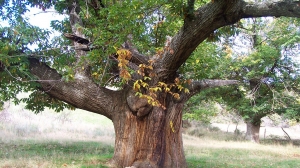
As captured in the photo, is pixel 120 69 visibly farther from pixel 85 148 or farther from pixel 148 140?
pixel 85 148

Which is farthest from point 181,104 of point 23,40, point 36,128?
point 36,128

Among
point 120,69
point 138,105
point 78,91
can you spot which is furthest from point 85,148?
point 120,69

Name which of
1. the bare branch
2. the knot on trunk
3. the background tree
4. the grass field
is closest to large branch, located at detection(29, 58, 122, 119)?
the knot on trunk

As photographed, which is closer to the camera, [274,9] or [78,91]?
[274,9]

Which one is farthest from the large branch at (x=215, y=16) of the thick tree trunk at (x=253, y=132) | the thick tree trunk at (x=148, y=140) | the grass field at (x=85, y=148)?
the thick tree trunk at (x=253, y=132)

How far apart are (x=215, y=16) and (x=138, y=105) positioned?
9.96 ft

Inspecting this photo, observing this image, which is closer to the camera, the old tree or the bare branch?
the bare branch

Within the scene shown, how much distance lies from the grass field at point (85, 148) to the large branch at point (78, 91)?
1616mm

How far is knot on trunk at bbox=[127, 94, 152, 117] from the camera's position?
7.17m

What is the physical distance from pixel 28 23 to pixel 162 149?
16.6 ft

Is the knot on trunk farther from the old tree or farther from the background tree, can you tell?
the background tree

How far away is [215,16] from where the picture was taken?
5.32m

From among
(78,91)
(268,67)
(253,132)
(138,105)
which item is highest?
(268,67)

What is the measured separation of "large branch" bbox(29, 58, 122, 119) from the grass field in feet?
5.30
